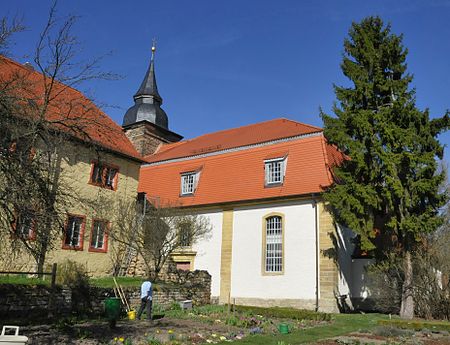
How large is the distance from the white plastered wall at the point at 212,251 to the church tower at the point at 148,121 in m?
13.3

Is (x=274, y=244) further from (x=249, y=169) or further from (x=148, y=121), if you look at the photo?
(x=148, y=121)

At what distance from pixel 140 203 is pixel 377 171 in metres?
12.8

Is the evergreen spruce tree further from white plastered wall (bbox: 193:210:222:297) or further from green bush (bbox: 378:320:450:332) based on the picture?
white plastered wall (bbox: 193:210:222:297)

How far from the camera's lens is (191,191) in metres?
26.9

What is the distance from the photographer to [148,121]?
120 feet

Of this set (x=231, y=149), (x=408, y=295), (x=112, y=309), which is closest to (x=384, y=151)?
(x=408, y=295)

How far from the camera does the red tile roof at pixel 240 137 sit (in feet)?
83.6

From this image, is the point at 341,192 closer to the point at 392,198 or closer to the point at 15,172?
the point at 392,198

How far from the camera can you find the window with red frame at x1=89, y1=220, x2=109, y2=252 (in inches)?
838

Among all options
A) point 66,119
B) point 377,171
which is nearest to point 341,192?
point 377,171

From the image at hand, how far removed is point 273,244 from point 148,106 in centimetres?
2033

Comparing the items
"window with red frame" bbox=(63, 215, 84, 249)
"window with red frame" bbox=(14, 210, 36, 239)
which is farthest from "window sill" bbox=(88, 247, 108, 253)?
"window with red frame" bbox=(14, 210, 36, 239)

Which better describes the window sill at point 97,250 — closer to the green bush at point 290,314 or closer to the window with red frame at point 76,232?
the window with red frame at point 76,232

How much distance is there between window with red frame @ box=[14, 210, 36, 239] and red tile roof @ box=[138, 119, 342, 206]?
15.0 meters
